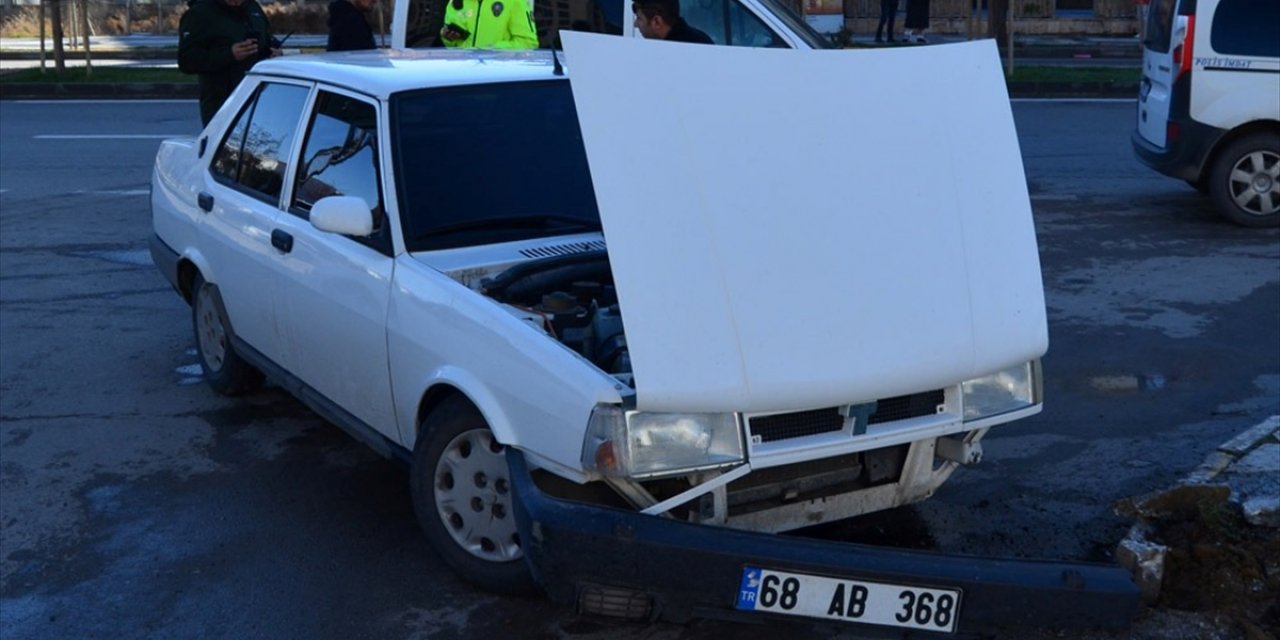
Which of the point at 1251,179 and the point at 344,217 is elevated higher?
the point at 344,217

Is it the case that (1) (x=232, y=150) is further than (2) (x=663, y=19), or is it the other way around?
(2) (x=663, y=19)

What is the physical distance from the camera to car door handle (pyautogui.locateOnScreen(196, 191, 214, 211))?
6713mm

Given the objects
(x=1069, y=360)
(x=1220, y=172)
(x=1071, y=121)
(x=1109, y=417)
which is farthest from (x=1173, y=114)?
(x=1071, y=121)

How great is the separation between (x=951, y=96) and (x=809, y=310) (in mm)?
938

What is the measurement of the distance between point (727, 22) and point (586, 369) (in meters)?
6.64

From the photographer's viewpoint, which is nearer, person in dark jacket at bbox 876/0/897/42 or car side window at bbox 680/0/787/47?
car side window at bbox 680/0/787/47

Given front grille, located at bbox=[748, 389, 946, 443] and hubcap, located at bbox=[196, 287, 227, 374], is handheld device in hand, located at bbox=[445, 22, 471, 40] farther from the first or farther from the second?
front grille, located at bbox=[748, 389, 946, 443]

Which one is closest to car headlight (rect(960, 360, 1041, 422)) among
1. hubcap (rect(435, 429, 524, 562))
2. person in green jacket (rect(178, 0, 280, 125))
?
hubcap (rect(435, 429, 524, 562))

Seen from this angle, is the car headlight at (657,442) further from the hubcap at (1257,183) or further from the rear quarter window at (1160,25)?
the rear quarter window at (1160,25)

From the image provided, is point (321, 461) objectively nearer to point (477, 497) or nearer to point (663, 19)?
point (477, 497)

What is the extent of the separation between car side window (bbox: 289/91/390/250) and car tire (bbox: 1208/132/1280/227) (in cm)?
702

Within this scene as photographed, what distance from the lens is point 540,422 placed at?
4344mm

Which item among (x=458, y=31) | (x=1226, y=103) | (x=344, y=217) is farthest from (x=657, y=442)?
(x=1226, y=103)

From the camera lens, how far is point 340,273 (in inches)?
215
